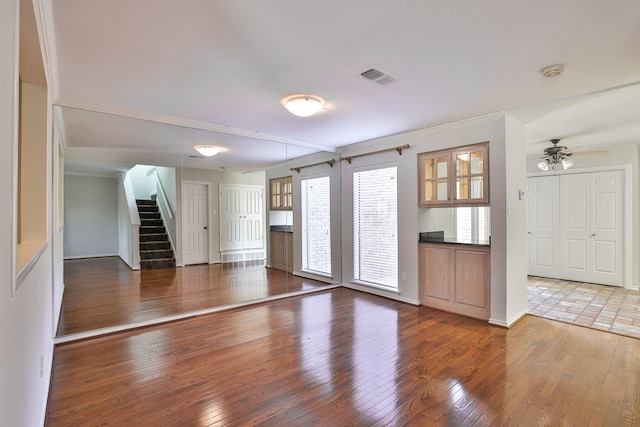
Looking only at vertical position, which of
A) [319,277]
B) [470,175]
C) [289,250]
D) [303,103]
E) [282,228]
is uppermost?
[303,103]

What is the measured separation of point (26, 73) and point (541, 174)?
25.0ft

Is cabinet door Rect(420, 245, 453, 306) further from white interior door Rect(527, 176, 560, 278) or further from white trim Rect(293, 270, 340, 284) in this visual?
white interior door Rect(527, 176, 560, 278)

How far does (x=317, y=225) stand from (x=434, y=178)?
2.25 metres

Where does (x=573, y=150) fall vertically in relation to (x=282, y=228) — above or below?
above

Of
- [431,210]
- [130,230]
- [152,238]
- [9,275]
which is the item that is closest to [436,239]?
[431,210]

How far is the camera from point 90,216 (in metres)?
4.39

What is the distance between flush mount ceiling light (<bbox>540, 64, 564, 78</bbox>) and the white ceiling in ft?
0.18

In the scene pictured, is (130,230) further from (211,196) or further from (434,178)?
(434,178)

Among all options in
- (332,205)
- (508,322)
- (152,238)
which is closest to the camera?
(508,322)

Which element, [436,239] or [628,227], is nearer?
[436,239]

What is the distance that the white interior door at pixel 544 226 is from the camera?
20.1 ft

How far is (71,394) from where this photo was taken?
225 cm

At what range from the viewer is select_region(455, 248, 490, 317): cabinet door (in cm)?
378

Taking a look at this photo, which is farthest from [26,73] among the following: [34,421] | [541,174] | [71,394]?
[541,174]
